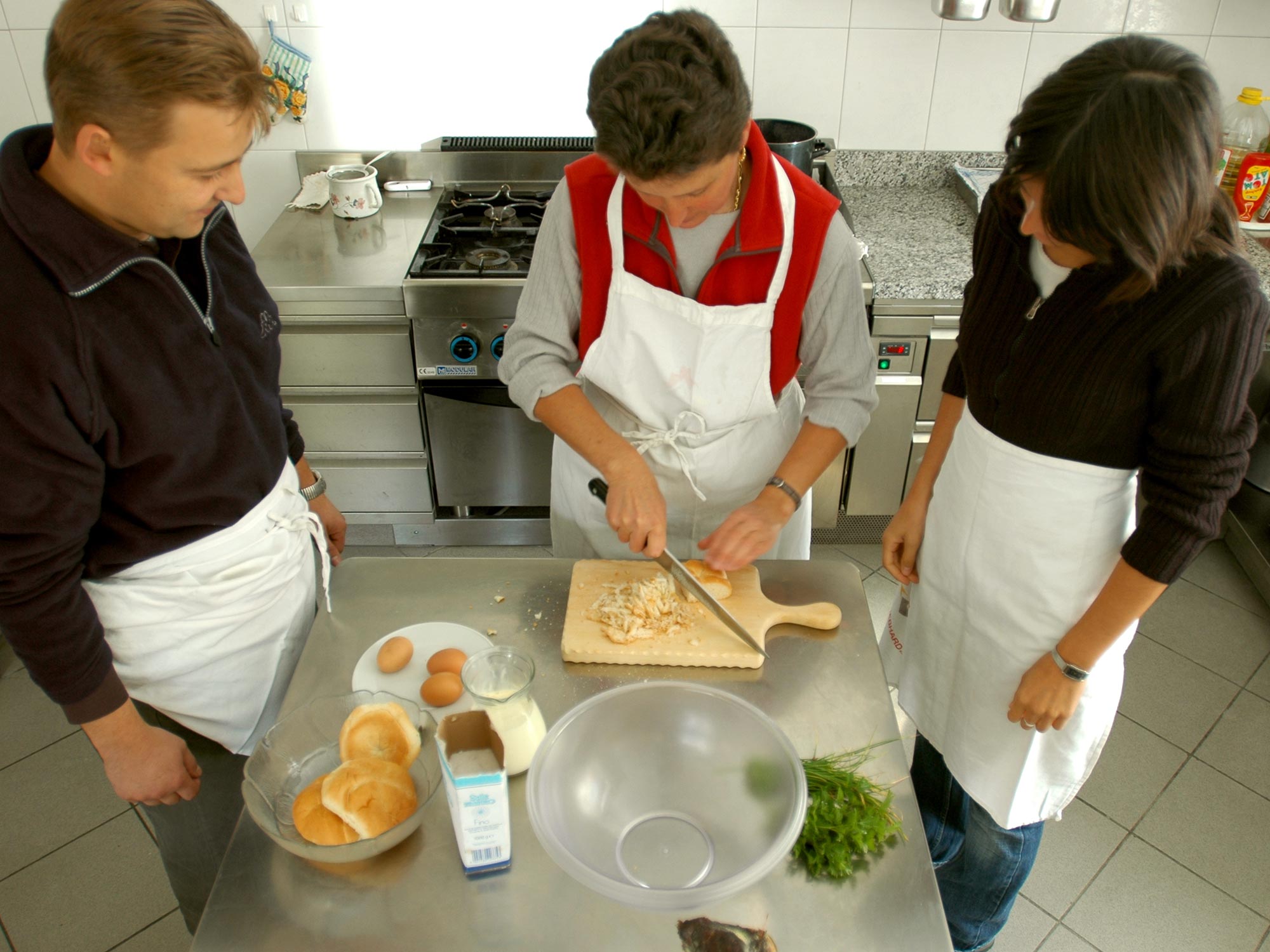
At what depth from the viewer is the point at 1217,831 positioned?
198cm

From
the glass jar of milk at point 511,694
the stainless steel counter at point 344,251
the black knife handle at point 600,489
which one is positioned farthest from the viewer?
the stainless steel counter at point 344,251

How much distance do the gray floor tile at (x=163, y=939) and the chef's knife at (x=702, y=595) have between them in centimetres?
125

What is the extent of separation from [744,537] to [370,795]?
59 centimetres

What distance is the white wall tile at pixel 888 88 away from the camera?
2.55 metres

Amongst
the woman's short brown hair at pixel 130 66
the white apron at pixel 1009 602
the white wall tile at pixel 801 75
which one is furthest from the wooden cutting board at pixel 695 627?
the white wall tile at pixel 801 75

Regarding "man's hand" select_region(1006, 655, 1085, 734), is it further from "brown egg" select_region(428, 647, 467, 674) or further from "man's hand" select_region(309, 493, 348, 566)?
"man's hand" select_region(309, 493, 348, 566)

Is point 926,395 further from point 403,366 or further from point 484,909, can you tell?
point 484,909

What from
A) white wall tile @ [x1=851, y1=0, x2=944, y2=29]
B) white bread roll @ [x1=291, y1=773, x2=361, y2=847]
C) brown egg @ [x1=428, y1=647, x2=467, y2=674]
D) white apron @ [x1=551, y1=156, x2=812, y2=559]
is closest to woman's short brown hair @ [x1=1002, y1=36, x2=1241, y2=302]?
white apron @ [x1=551, y1=156, x2=812, y2=559]

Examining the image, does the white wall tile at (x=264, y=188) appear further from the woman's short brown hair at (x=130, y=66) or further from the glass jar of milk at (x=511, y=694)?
the glass jar of milk at (x=511, y=694)

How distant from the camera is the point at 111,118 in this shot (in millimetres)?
905

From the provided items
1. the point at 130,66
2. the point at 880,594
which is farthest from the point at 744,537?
the point at 880,594

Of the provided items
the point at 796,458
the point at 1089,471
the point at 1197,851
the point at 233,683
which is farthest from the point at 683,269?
the point at 1197,851

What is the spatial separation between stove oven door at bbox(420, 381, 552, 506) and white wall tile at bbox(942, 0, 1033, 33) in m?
1.56

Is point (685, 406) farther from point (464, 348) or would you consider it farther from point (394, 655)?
point (464, 348)
